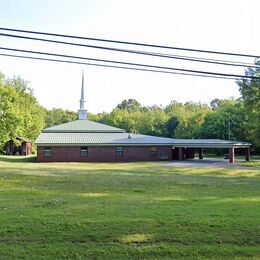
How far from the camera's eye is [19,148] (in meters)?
69.8

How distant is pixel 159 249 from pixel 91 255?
1359 millimetres

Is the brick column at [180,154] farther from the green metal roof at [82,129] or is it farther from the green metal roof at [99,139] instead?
the green metal roof at [82,129]

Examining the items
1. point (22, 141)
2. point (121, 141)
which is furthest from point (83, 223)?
point (22, 141)

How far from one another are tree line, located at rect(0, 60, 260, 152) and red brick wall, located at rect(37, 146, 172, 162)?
7.67m

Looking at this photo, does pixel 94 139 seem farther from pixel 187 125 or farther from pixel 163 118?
pixel 163 118

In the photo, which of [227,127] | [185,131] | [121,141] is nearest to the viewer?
[121,141]

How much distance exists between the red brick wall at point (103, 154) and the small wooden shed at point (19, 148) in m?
20.2

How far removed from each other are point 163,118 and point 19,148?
3221 cm

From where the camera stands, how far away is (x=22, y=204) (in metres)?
12.3

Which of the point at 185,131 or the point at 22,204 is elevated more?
the point at 185,131

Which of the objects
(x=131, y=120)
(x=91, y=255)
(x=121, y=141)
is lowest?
(x=91, y=255)

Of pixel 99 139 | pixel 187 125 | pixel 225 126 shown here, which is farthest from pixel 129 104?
pixel 99 139

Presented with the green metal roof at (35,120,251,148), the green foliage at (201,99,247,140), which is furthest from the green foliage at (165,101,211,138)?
the green metal roof at (35,120,251,148)

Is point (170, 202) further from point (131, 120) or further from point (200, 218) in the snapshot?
point (131, 120)
